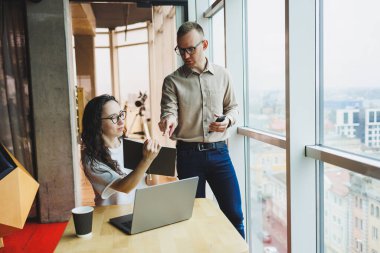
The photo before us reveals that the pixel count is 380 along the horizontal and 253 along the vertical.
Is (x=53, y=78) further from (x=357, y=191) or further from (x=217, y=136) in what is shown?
(x=357, y=191)

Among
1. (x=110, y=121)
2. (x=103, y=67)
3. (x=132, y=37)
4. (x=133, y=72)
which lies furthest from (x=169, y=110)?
(x=103, y=67)

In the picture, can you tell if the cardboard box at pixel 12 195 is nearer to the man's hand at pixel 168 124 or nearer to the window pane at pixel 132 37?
the man's hand at pixel 168 124

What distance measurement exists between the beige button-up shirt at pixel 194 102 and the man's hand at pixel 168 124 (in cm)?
8

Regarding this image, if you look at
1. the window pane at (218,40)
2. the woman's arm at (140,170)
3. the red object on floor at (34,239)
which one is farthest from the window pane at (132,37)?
the woman's arm at (140,170)

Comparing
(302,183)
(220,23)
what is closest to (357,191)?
(302,183)

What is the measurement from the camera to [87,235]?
4.23 feet

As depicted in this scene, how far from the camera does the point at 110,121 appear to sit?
1.85 metres

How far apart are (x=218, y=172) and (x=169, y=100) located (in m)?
0.54

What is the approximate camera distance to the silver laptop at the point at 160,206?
1.25m

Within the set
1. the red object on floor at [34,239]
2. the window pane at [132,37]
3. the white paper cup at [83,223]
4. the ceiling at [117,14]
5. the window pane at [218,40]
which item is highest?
the ceiling at [117,14]

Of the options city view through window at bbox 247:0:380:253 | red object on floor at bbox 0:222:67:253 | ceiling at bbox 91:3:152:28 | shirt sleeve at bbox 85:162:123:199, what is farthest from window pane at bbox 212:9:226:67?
ceiling at bbox 91:3:152:28

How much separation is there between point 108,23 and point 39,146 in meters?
5.17

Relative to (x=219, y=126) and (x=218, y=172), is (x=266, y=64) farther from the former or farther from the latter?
(x=218, y=172)

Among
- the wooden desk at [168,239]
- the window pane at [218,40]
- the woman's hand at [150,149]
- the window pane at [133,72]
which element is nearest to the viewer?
the wooden desk at [168,239]
